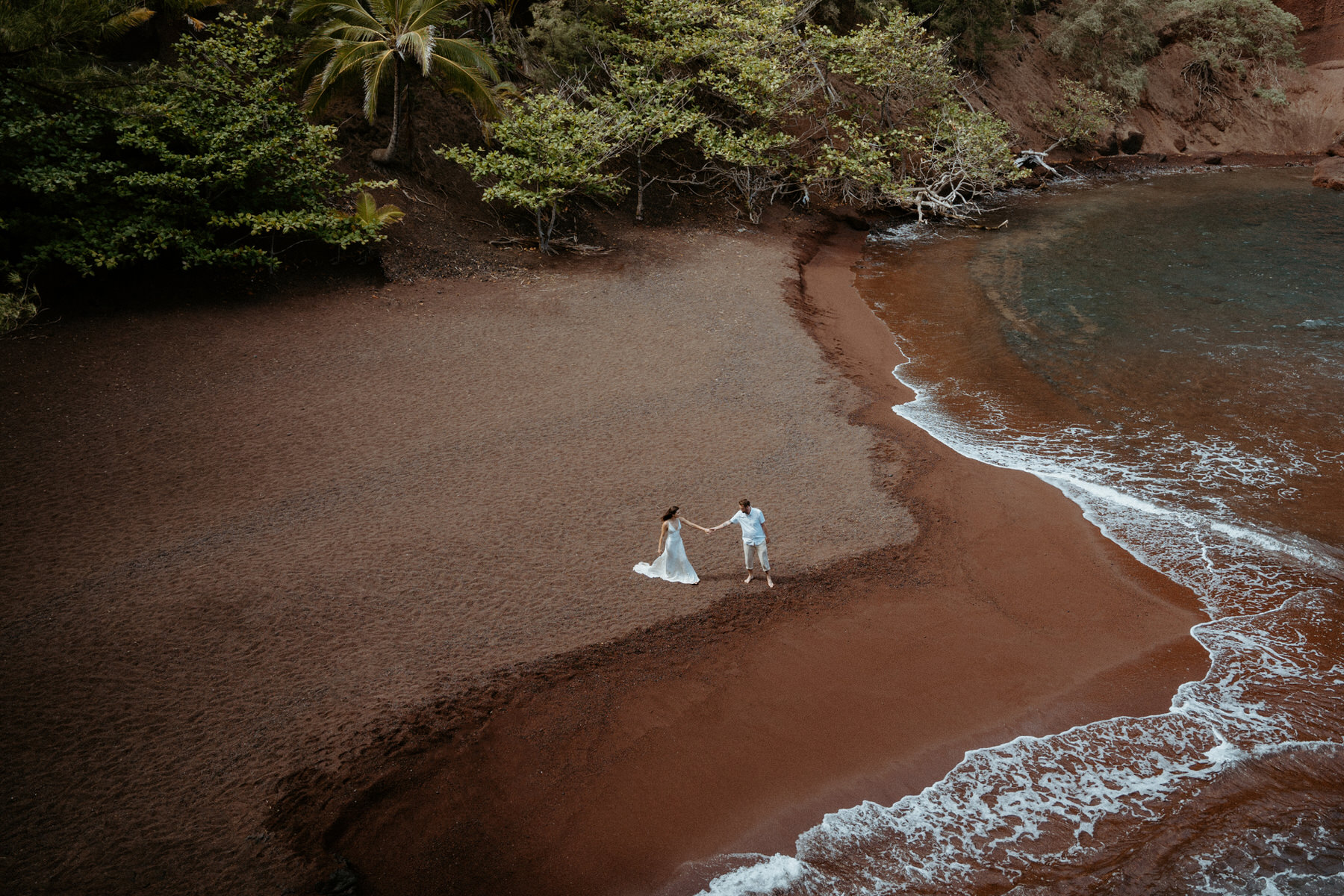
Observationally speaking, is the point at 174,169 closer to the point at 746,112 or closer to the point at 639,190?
the point at 639,190

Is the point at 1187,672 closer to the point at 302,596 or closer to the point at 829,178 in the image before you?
the point at 302,596

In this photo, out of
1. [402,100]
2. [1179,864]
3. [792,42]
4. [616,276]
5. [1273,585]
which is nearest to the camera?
[1179,864]

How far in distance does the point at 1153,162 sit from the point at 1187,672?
41.4 m

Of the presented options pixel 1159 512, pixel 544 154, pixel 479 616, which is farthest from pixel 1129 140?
pixel 479 616

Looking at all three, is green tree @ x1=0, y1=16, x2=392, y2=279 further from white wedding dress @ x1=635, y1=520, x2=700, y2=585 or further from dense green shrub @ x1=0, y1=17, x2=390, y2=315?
white wedding dress @ x1=635, y1=520, x2=700, y2=585

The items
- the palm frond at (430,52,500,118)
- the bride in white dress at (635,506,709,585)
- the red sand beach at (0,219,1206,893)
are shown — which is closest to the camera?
the red sand beach at (0,219,1206,893)

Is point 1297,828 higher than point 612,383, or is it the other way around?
point 612,383

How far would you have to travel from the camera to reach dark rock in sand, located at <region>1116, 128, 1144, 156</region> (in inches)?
1547

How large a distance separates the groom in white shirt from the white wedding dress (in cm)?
54

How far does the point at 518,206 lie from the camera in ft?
65.1

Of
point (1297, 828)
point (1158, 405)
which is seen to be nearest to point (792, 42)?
point (1158, 405)

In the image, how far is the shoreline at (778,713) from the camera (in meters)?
6.12

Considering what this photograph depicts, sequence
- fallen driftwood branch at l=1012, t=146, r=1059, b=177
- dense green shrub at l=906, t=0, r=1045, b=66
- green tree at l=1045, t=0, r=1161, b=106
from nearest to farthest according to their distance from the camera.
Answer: dense green shrub at l=906, t=0, r=1045, b=66
fallen driftwood branch at l=1012, t=146, r=1059, b=177
green tree at l=1045, t=0, r=1161, b=106

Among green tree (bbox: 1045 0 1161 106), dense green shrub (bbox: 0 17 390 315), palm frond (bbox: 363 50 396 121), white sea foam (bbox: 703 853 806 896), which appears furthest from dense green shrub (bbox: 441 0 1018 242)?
white sea foam (bbox: 703 853 806 896)
